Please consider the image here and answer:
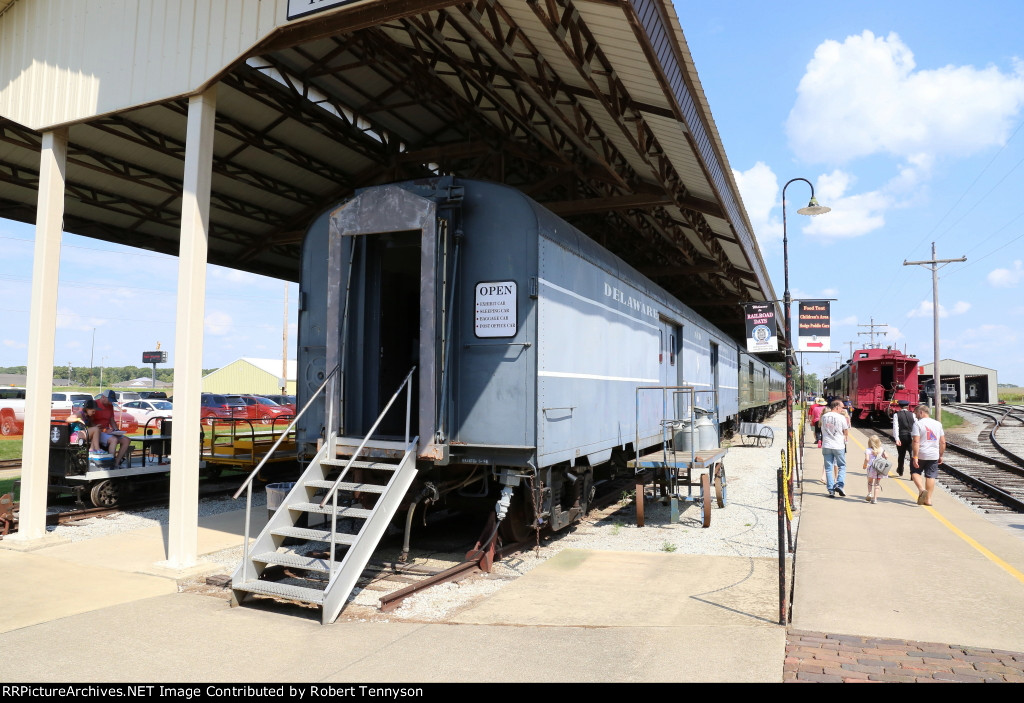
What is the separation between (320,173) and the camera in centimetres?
1295

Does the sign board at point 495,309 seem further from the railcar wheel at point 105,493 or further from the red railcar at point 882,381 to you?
the red railcar at point 882,381

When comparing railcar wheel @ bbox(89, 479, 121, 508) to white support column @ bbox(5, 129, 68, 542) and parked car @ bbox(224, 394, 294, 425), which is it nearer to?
white support column @ bbox(5, 129, 68, 542)

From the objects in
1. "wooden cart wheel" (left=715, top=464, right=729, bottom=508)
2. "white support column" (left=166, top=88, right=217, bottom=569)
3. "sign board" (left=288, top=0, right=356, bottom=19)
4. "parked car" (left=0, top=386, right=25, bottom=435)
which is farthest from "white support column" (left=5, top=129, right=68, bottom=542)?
"parked car" (left=0, top=386, right=25, bottom=435)

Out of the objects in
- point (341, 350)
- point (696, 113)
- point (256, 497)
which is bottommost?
point (256, 497)

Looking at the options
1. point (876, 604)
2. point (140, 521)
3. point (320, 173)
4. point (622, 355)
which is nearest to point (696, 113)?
point (622, 355)

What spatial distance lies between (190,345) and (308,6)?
3.63 m

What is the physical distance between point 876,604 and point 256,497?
963 centimetres

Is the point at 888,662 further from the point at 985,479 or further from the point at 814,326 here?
the point at 814,326

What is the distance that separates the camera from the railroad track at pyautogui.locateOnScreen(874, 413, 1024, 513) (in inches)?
443

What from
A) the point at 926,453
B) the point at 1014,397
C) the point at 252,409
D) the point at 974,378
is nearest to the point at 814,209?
the point at 926,453

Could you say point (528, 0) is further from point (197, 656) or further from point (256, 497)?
point (256, 497)

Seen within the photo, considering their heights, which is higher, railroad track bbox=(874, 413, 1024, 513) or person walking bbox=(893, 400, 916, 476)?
person walking bbox=(893, 400, 916, 476)

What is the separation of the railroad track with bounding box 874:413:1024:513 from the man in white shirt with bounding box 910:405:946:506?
1.01m

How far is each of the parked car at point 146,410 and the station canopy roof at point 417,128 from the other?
41.7ft
